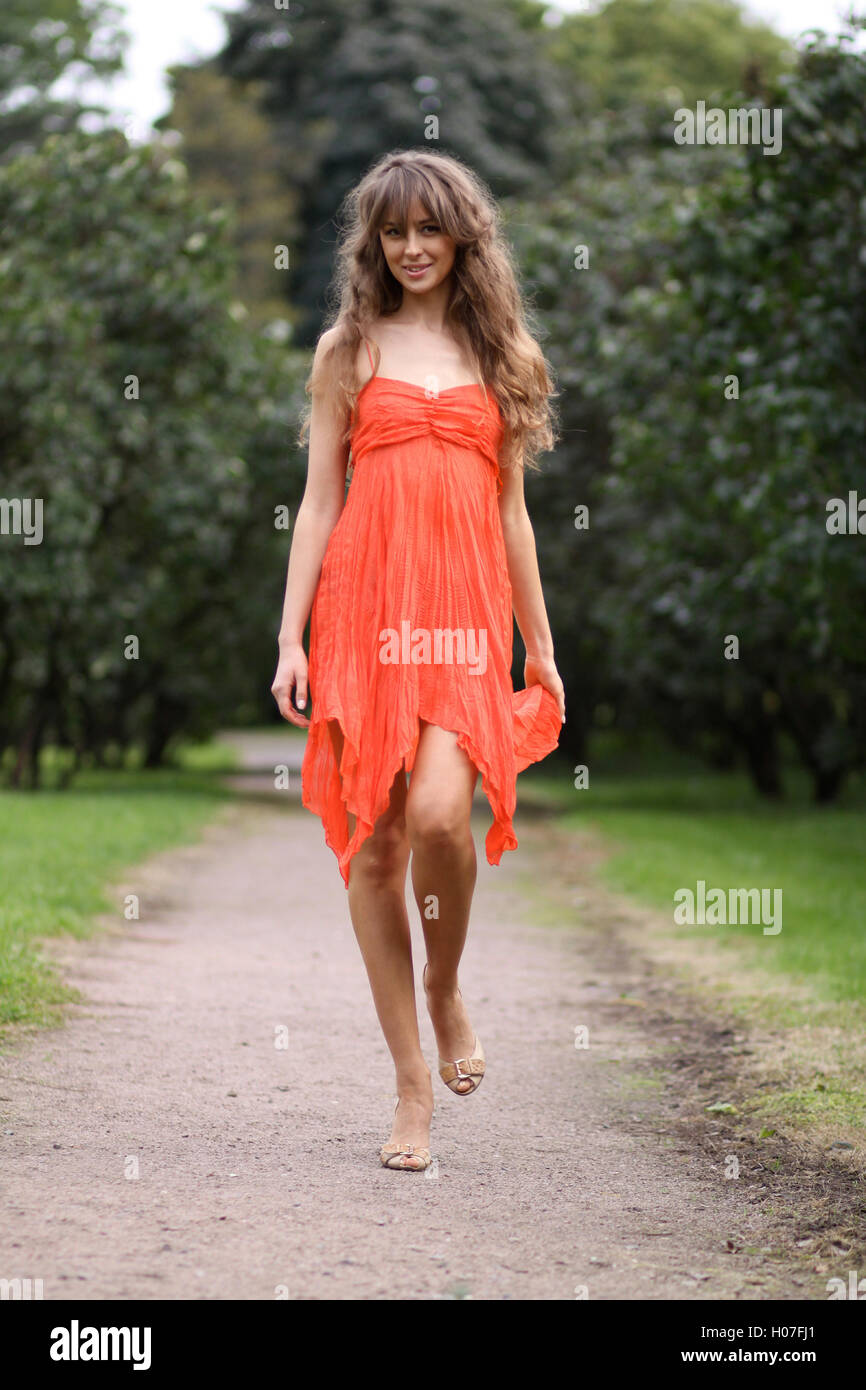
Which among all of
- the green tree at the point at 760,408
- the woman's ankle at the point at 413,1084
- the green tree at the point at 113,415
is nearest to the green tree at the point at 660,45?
the green tree at the point at 113,415

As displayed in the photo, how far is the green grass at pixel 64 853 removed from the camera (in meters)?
5.61

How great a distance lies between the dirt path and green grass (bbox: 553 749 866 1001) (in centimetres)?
108

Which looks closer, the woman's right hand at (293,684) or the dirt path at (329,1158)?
the dirt path at (329,1158)

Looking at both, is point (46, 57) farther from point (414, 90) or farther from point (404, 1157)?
point (404, 1157)

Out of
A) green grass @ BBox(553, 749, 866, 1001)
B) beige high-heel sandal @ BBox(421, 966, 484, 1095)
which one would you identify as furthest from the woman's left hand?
green grass @ BBox(553, 749, 866, 1001)

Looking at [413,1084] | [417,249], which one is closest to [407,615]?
[417,249]

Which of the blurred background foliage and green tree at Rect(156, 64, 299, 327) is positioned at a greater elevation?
green tree at Rect(156, 64, 299, 327)

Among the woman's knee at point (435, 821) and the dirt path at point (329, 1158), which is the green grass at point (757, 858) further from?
the woman's knee at point (435, 821)

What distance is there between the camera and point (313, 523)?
391 cm

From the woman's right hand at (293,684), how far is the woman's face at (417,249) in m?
0.96

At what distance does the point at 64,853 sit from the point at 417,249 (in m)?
6.58

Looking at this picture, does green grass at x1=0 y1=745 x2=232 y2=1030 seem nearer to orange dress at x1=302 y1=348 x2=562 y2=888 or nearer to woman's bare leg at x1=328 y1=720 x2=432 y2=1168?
woman's bare leg at x1=328 y1=720 x2=432 y2=1168

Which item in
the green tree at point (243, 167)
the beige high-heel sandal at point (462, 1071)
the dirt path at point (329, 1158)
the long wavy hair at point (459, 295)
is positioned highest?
the green tree at point (243, 167)

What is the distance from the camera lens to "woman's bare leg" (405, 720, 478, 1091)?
362 centimetres
